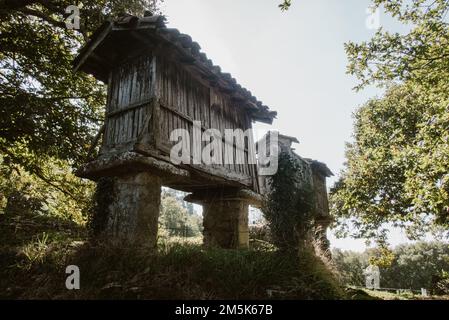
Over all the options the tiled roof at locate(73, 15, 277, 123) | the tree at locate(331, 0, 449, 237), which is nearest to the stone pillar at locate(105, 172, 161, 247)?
the tiled roof at locate(73, 15, 277, 123)

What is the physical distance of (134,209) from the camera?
18.3 ft

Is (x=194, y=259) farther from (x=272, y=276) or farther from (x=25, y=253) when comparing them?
(x=25, y=253)

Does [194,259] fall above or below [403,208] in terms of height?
below

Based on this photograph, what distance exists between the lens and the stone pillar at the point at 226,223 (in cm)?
806

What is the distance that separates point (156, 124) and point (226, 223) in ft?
12.3

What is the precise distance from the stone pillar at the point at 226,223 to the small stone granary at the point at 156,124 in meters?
0.03

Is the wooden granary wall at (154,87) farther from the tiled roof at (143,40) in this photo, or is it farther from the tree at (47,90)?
the tree at (47,90)

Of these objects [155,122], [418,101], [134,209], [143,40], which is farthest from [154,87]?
[418,101]

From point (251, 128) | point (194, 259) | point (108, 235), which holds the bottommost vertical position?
point (194, 259)

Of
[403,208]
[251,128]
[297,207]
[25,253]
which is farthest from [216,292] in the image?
[403,208]

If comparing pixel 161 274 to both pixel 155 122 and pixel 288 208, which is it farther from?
pixel 155 122

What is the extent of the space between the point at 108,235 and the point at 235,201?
3.82 meters

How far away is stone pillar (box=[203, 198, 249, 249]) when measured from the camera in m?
8.06

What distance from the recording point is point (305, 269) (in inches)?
201
